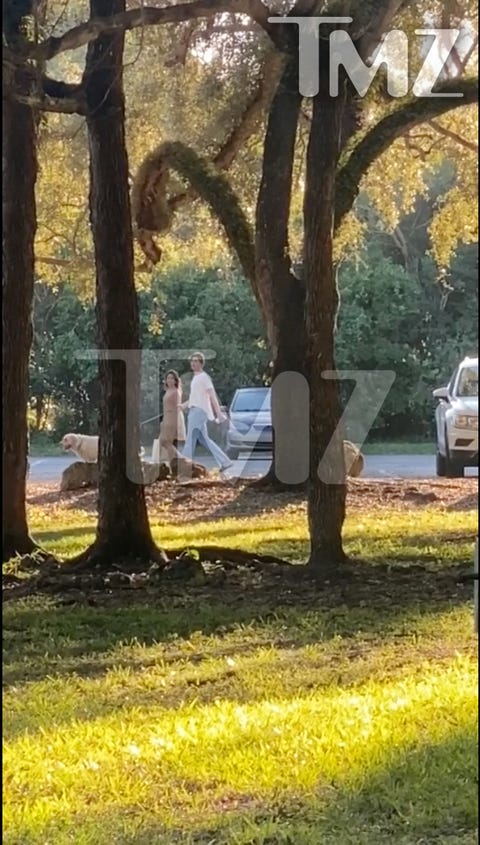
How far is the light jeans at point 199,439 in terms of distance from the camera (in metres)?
5.11

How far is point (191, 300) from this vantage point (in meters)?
5.23

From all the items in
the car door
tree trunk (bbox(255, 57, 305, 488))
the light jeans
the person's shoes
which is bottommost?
the person's shoes

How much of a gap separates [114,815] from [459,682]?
0.57m

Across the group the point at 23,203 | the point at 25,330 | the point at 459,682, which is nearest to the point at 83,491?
the point at 25,330

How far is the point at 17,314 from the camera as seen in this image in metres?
3.86

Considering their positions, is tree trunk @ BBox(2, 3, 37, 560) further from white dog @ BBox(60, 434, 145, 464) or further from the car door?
the car door

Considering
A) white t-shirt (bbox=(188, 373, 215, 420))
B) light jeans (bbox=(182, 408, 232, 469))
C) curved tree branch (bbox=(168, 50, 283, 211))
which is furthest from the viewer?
curved tree branch (bbox=(168, 50, 283, 211))

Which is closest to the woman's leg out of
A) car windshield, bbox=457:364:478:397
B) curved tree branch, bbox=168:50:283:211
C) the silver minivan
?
the silver minivan

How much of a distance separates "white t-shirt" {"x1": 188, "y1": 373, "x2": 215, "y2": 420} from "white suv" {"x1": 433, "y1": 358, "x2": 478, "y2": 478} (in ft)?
10.5

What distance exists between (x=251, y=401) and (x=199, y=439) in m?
0.68

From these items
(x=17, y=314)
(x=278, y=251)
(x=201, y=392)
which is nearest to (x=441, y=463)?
(x=17, y=314)

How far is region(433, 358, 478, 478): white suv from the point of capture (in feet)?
3.41

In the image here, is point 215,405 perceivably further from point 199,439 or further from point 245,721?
point 245,721

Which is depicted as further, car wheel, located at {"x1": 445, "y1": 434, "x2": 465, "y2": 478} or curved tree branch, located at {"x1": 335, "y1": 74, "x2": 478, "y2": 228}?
curved tree branch, located at {"x1": 335, "y1": 74, "x2": 478, "y2": 228}
